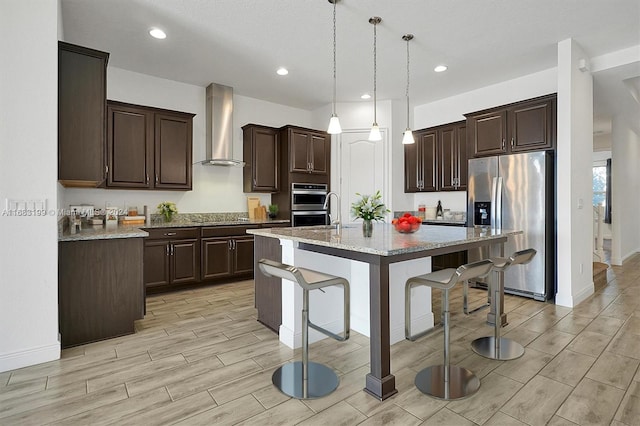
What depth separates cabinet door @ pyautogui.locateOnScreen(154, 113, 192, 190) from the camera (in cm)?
454

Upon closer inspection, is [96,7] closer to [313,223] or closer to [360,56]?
[360,56]

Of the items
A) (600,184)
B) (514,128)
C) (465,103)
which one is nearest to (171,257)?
(514,128)

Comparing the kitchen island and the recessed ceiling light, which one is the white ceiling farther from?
the kitchen island

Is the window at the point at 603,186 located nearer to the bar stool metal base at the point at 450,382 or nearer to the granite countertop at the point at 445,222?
the granite countertop at the point at 445,222

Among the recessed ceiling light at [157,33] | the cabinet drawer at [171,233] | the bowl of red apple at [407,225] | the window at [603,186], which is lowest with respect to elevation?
the cabinet drawer at [171,233]

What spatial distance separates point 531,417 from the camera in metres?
1.81

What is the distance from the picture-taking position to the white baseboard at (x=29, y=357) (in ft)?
7.66

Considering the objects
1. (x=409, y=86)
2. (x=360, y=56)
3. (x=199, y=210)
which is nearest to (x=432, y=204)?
(x=409, y=86)

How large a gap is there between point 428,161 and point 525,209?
1937 mm

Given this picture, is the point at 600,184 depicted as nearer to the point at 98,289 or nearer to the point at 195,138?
the point at 195,138

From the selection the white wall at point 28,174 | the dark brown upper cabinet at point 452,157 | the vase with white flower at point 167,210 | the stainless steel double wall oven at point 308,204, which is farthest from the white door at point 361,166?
the white wall at point 28,174

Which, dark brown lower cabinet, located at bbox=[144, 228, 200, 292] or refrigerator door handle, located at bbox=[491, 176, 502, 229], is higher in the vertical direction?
refrigerator door handle, located at bbox=[491, 176, 502, 229]

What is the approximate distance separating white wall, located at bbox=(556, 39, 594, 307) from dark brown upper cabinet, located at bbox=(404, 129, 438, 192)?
6.47ft

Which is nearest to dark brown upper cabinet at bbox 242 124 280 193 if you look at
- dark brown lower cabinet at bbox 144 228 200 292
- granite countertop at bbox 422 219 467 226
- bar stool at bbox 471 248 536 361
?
dark brown lower cabinet at bbox 144 228 200 292
